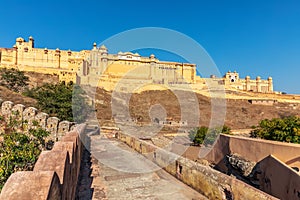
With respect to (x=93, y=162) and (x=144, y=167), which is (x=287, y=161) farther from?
(x=93, y=162)

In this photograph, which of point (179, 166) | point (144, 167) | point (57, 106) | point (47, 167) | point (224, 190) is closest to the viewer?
point (47, 167)

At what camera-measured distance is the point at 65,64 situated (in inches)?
1807

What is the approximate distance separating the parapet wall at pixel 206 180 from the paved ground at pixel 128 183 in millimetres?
156

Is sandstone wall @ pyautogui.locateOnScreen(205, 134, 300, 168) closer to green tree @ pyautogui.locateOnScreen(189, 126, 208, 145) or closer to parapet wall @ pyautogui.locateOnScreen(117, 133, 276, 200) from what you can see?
parapet wall @ pyautogui.locateOnScreen(117, 133, 276, 200)

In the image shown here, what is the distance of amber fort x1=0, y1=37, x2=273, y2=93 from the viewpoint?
41938mm

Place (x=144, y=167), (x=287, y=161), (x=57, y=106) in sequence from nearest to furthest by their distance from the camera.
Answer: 1. (x=144, y=167)
2. (x=287, y=161)
3. (x=57, y=106)

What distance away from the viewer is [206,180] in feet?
13.3

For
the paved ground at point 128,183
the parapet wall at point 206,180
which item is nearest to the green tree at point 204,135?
the parapet wall at point 206,180

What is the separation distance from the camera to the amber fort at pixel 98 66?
41938 millimetres

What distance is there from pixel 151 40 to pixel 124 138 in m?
5.22

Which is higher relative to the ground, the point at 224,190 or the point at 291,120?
the point at 291,120

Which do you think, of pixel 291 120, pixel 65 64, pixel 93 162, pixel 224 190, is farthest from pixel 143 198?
pixel 65 64

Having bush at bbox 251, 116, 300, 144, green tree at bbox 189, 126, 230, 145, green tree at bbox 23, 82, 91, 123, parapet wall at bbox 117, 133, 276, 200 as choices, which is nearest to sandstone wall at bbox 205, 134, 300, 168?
bush at bbox 251, 116, 300, 144

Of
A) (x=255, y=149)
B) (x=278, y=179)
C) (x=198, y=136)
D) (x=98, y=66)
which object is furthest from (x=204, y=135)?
(x=98, y=66)
